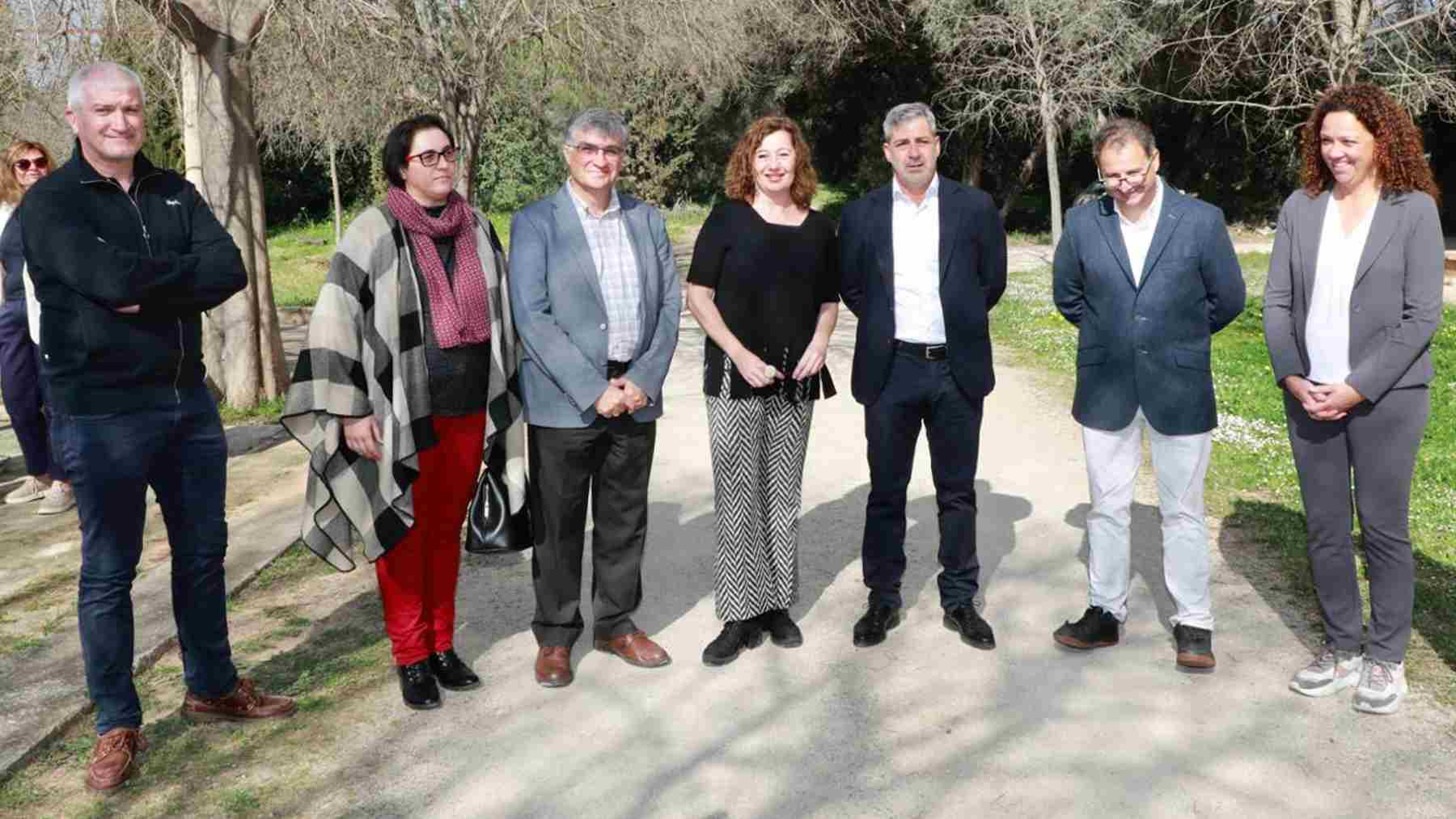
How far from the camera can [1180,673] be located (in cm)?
445

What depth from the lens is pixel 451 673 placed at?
4461 millimetres

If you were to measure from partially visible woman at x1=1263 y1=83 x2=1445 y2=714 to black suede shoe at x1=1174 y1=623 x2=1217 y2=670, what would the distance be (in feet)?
0.94

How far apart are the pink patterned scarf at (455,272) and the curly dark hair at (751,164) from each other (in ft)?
3.03

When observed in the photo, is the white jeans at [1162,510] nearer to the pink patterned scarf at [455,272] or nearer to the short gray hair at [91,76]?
the pink patterned scarf at [455,272]

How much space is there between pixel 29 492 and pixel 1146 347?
6.34 metres

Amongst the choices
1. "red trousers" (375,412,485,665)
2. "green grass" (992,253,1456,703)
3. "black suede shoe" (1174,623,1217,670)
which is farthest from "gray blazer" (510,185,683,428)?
"green grass" (992,253,1456,703)

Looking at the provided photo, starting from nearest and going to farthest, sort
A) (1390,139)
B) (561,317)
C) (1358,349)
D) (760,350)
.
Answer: (1390,139) < (1358,349) < (561,317) < (760,350)

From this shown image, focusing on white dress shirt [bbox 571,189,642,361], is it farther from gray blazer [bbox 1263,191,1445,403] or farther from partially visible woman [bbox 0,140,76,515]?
partially visible woman [bbox 0,140,76,515]

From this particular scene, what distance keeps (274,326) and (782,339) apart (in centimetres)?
649

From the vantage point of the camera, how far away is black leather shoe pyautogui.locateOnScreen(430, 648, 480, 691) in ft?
14.6

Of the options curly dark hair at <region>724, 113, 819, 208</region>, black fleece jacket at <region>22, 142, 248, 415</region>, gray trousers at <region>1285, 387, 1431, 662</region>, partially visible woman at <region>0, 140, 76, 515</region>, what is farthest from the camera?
partially visible woman at <region>0, 140, 76, 515</region>

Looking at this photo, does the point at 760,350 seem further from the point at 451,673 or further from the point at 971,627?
the point at 451,673

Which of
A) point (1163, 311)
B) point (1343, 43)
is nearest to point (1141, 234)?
point (1163, 311)

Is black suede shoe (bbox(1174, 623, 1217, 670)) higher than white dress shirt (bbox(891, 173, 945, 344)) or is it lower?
lower
